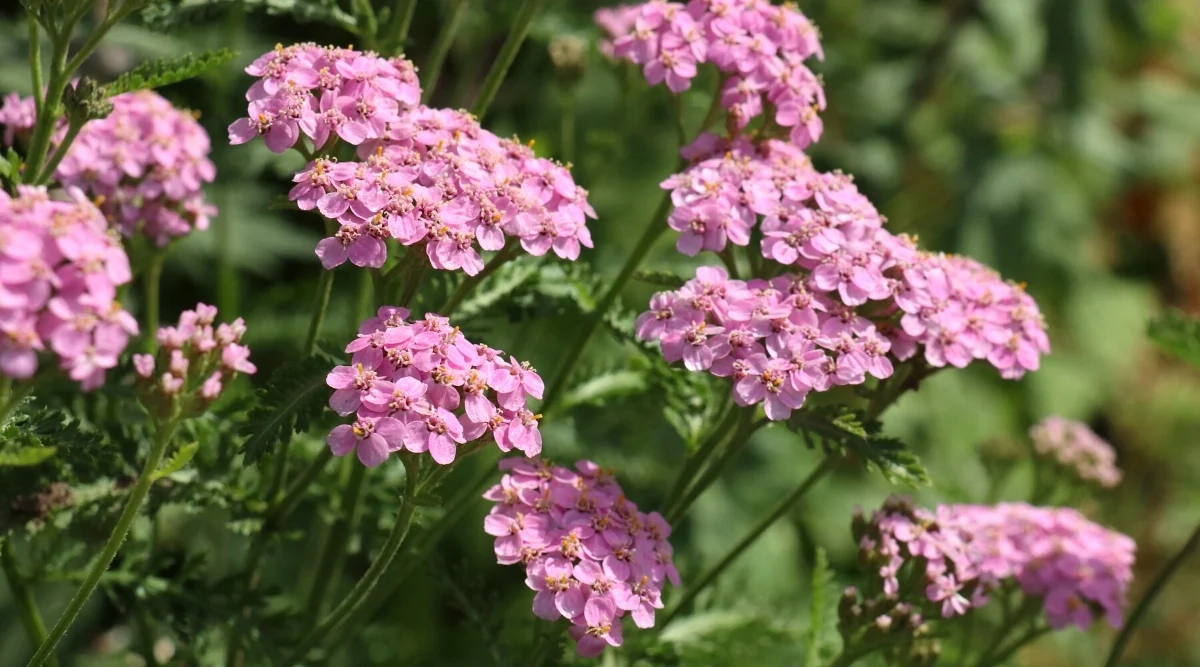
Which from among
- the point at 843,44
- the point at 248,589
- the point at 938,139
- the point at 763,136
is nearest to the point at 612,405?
the point at 763,136

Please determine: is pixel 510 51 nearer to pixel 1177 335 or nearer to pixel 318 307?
pixel 318 307

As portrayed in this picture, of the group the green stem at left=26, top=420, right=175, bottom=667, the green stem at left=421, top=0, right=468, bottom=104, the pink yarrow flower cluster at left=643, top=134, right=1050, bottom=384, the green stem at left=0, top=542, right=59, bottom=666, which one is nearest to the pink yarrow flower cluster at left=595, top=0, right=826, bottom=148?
the pink yarrow flower cluster at left=643, top=134, right=1050, bottom=384

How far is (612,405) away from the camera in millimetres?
4289

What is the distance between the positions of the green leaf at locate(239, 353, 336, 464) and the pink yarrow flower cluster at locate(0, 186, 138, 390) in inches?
19.9

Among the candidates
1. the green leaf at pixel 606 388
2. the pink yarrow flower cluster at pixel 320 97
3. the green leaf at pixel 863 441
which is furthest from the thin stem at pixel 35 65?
the green leaf at pixel 863 441

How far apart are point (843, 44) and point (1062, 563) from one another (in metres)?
4.17

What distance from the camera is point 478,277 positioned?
10.3 feet

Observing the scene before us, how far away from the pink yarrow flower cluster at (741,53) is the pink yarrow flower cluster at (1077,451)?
1483 mm

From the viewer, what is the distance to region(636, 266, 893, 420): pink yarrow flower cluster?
9.33 feet

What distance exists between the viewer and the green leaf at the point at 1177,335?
3568mm

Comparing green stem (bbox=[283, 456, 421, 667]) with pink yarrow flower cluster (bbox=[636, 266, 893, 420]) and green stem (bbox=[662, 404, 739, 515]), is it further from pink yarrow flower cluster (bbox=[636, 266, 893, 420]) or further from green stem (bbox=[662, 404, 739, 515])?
green stem (bbox=[662, 404, 739, 515])

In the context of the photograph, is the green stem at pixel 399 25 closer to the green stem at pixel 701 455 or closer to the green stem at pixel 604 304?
the green stem at pixel 604 304

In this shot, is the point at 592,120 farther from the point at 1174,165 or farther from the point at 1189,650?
the point at 1189,650

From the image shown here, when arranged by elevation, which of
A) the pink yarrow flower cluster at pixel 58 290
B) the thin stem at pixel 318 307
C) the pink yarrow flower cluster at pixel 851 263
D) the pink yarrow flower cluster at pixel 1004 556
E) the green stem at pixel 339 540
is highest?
the pink yarrow flower cluster at pixel 851 263
